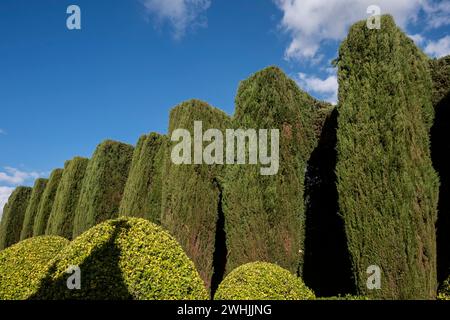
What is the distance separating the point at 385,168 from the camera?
21.7 feet

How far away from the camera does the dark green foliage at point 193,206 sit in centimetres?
1023

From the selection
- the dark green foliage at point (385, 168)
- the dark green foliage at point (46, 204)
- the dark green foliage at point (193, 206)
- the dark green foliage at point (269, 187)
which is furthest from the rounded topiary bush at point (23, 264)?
the dark green foliage at point (46, 204)

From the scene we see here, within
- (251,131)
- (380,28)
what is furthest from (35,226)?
(380,28)

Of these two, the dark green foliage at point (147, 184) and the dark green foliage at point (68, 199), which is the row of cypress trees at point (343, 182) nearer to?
the dark green foliage at point (147, 184)

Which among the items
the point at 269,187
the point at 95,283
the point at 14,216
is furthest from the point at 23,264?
the point at 14,216

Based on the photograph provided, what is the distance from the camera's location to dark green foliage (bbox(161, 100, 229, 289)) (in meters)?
10.2

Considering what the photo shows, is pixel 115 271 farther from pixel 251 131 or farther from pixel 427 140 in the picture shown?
pixel 427 140

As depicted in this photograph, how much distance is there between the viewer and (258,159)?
8.68m

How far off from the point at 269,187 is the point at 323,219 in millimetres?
2181

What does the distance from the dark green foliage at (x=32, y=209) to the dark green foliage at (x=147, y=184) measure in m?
12.8

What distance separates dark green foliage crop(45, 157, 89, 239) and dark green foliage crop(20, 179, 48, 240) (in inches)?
195

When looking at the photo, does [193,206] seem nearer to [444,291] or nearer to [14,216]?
[444,291]

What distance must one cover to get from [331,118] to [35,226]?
1955 centimetres

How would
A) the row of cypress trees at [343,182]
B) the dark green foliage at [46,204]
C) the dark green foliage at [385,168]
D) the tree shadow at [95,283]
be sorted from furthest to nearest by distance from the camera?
the dark green foliage at [46,204]
the row of cypress trees at [343,182]
the dark green foliage at [385,168]
the tree shadow at [95,283]
